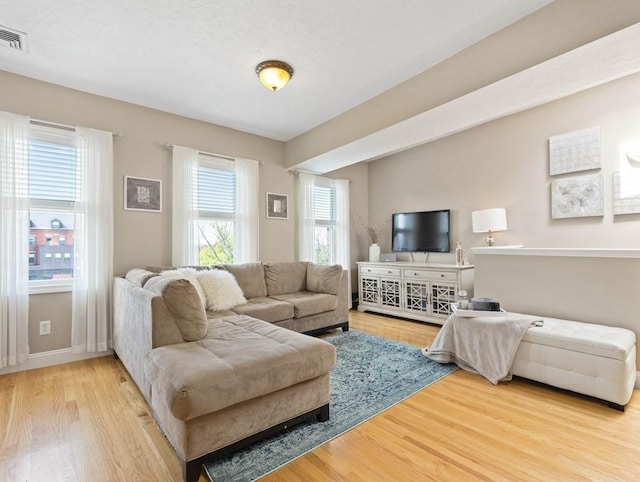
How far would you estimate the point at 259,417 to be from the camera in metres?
1.67

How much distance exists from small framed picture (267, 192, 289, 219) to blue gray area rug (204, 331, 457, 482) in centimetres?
193

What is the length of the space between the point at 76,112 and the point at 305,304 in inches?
121

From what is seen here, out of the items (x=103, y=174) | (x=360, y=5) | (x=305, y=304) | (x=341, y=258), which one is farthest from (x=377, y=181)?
(x=103, y=174)

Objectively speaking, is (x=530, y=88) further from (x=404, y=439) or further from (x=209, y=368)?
(x=209, y=368)

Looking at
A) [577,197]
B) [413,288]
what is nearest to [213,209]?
[413,288]

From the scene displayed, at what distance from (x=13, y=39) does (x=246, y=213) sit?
2554 millimetres

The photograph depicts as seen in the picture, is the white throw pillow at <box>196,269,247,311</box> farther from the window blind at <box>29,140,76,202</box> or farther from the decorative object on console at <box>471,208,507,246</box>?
the decorative object on console at <box>471,208,507,246</box>

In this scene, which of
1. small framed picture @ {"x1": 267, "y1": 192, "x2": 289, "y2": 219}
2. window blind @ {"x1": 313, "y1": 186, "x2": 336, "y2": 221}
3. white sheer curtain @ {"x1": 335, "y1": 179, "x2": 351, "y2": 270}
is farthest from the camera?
white sheer curtain @ {"x1": 335, "y1": 179, "x2": 351, "y2": 270}

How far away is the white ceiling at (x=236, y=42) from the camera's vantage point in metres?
2.08

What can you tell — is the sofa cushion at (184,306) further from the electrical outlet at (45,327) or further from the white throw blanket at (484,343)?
the white throw blanket at (484,343)

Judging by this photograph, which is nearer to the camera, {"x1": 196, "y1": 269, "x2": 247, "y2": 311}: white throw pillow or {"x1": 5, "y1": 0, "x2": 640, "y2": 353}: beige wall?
{"x1": 5, "y1": 0, "x2": 640, "y2": 353}: beige wall

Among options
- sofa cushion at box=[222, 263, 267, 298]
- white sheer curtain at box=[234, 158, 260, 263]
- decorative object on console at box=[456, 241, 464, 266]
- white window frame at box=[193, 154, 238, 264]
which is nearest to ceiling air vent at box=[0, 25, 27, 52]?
white window frame at box=[193, 154, 238, 264]

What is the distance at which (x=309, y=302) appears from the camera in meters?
3.53

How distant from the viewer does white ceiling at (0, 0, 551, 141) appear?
6.83ft
